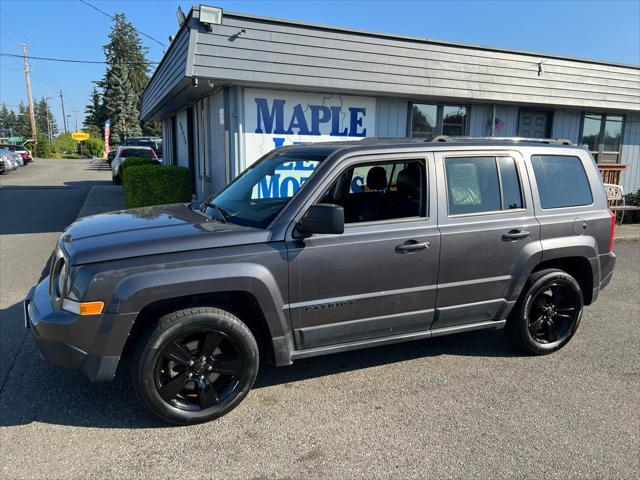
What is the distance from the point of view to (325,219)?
313 cm

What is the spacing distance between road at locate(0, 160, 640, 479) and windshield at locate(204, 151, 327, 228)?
1308 millimetres

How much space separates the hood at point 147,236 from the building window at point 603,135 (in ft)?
36.6

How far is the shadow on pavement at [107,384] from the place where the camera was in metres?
3.27

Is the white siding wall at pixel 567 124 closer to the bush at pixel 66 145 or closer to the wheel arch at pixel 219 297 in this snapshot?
the wheel arch at pixel 219 297

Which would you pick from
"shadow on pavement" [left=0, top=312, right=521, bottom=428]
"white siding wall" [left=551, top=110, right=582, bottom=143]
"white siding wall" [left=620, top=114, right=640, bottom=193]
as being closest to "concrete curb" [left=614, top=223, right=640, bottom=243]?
"white siding wall" [left=620, top=114, right=640, bottom=193]

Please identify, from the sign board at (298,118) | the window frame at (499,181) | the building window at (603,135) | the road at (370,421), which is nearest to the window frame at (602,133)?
the building window at (603,135)

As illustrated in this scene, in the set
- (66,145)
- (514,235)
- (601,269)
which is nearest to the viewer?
(514,235)

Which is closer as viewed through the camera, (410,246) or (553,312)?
(410,246)

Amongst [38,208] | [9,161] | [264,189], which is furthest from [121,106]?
[264,189]

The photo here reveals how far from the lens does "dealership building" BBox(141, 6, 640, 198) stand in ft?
24.6

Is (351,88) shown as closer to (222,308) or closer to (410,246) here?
(410,246)

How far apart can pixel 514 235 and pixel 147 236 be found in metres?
2.80

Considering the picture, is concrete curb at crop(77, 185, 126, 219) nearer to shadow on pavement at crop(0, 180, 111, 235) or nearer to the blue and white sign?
shadow on pavement at crop(0, 180, 111, 235)

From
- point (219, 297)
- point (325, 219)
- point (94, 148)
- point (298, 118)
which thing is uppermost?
point (298, 118)
